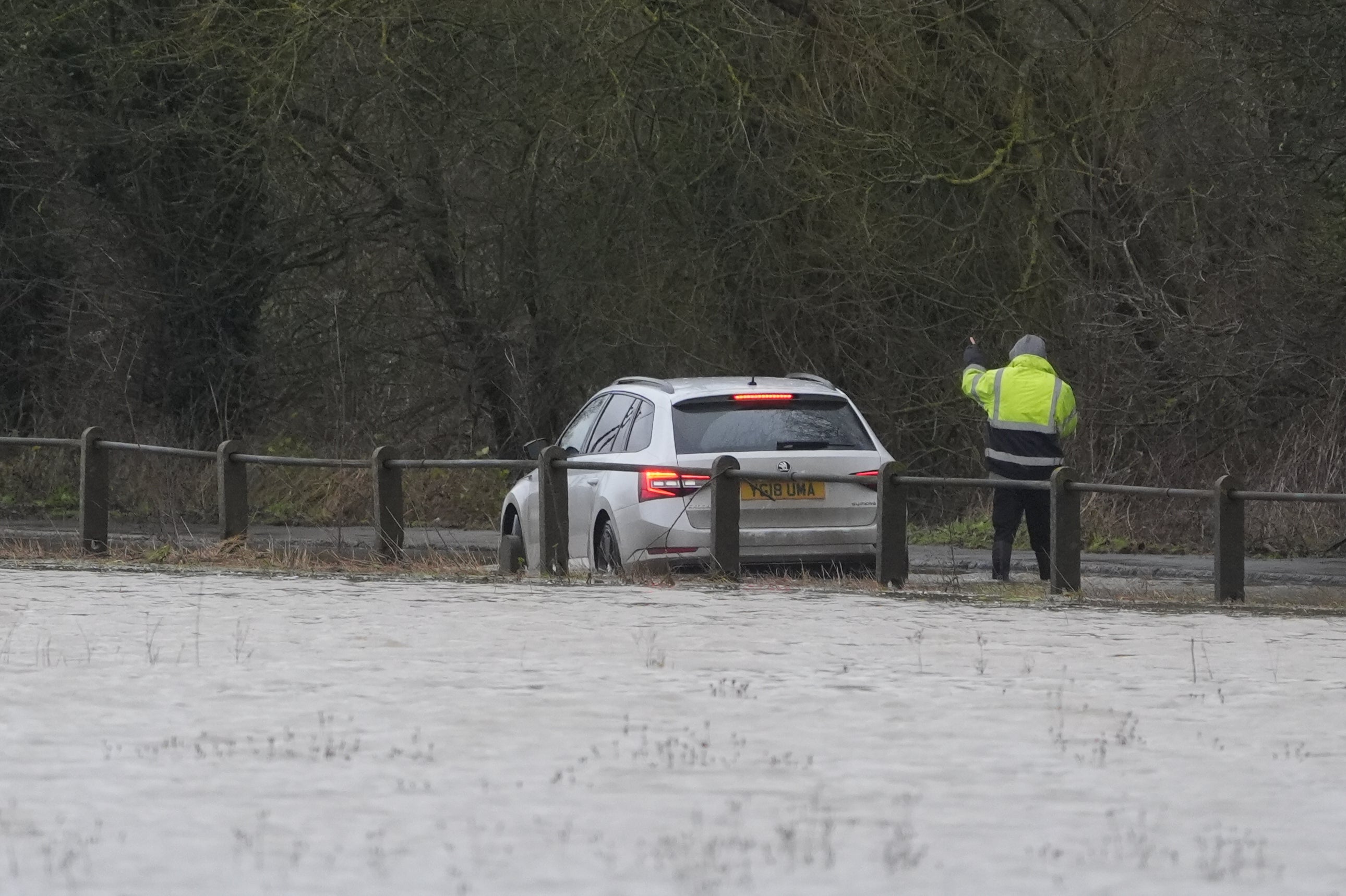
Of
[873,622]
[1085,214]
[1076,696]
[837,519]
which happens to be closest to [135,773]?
[1076,696]

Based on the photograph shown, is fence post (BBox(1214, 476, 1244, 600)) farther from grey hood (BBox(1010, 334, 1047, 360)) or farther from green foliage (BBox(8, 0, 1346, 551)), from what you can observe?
green foliage (BBox(8, 0, 1346, 551))

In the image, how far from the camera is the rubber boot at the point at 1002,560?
1530cm

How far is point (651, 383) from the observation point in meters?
15.2

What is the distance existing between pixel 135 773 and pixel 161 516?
42.3 feet

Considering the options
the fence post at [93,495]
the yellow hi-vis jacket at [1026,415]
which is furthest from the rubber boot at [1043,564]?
the fence post at [93,495]

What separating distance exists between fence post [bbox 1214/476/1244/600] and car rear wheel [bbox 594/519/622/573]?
3.67 m

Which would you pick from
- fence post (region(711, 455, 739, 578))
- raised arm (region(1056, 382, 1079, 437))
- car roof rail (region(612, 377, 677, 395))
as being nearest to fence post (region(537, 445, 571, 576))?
car roof rail (region(612, 377, 677, 395))

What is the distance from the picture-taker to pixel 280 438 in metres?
26.4

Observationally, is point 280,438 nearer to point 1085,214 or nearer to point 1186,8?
point 1085,214

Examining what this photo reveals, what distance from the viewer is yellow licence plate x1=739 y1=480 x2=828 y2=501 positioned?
1423cm

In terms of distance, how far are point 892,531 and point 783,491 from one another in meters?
0.72

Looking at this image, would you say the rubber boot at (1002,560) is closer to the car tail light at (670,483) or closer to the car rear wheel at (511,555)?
the car tail light at (670,483)

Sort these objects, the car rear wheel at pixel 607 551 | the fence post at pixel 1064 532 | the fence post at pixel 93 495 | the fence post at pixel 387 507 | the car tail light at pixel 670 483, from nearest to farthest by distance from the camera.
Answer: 1. the fence post at pixel 1064 532
2. the car tail light at pixel 670 483
3. the car rear wheel at pixel 607 551
4. the fence post at pixel 387 507
5. the fence post at pixel 93 495

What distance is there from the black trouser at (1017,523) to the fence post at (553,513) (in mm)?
2828
